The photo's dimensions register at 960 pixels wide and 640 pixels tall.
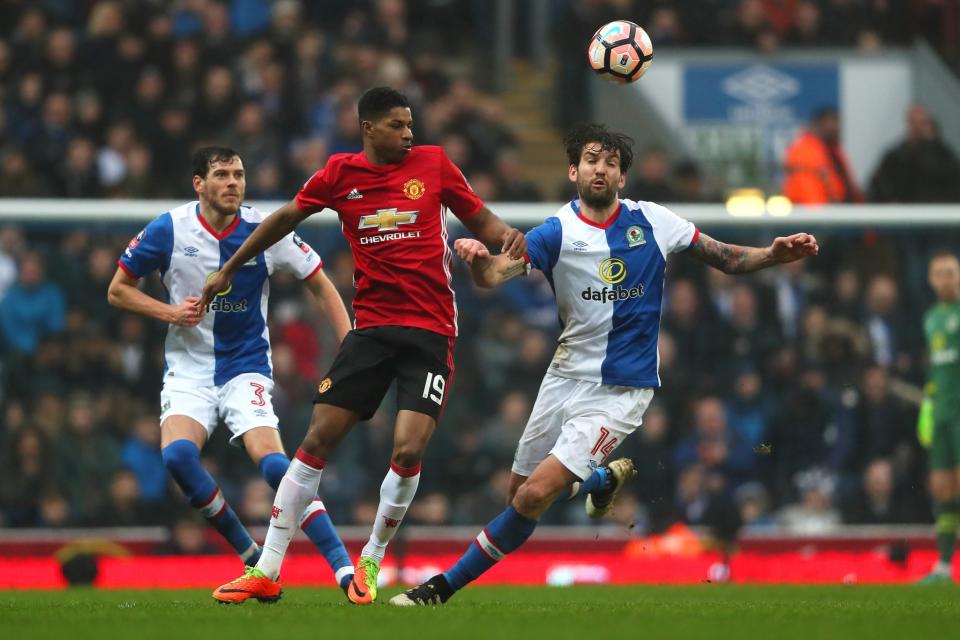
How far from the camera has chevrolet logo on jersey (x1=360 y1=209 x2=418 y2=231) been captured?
8.16 meters

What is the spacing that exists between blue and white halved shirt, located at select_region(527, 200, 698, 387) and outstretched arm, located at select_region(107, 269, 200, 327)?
184 cm

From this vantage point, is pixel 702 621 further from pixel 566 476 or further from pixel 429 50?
pixel 429 50

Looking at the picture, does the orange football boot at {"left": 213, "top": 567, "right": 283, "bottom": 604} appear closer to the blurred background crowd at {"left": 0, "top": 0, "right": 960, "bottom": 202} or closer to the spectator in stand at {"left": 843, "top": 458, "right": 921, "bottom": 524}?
the spectator in stand at {"left": 843, "top": 458, "right": 921, "bottom": 524}

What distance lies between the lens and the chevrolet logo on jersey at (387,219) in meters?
8.16

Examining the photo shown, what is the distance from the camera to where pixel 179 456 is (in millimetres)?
8922

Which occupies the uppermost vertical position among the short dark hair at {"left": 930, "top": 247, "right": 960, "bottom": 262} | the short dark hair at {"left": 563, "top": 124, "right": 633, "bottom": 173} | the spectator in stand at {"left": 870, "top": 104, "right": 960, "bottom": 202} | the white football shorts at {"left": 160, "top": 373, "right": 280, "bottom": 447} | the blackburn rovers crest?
the short dark hair at {"left": 563, "top": 124, "right": 633, "bottom": 173}

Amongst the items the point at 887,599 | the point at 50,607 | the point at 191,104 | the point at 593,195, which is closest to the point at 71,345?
the point at 191,104

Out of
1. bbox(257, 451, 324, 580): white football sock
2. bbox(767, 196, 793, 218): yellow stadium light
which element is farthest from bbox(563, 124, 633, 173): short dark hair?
bbox(767, 196, 793, 218): yellow stadium light

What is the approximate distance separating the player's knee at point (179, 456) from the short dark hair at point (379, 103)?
2109 millimetres

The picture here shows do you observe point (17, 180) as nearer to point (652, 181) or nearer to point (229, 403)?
point (652, 181)

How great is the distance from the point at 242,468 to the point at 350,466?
86cm

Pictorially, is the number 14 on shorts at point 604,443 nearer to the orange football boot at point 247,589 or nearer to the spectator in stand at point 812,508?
the orange football boot at point 247,589

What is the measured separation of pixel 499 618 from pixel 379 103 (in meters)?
2.54

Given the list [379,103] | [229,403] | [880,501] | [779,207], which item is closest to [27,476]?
[229,403]
